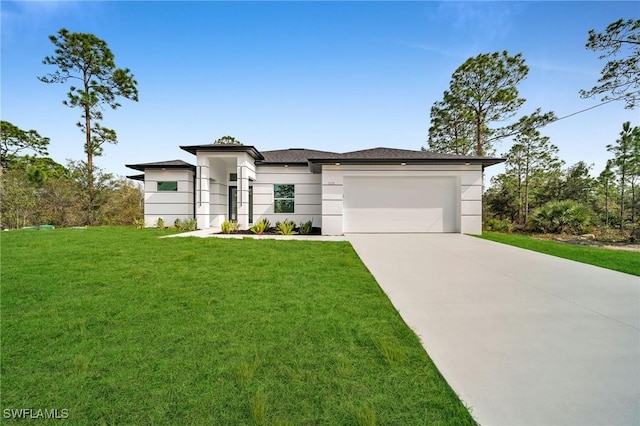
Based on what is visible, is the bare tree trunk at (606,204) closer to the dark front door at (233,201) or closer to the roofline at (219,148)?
the roofline at (219,148)

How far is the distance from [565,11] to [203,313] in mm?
14979

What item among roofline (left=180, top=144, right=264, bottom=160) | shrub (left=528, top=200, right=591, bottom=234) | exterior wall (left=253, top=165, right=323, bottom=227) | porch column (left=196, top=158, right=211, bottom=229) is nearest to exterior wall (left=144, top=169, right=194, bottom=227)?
porch column (left=196, top=158, right=211, bottom=229)

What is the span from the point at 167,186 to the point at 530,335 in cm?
1570

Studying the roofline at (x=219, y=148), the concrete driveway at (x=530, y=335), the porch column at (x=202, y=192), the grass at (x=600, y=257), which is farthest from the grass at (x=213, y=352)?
the roofline at (x=219, y=148)

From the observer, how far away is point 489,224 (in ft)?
49.8

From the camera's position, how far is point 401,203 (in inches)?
447

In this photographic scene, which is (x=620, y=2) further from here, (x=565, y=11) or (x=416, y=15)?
(x=416, y=15)

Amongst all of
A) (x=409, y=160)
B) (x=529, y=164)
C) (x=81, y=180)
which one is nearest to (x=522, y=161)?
(x=529, y=164)

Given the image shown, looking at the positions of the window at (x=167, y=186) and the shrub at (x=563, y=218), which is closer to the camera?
the shrub at (x=563, y=218)

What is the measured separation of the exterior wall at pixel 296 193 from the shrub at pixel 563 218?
1230cm

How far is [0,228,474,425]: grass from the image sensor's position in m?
1.66

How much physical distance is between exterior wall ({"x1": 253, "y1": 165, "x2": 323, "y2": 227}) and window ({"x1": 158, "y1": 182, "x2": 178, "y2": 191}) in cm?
446

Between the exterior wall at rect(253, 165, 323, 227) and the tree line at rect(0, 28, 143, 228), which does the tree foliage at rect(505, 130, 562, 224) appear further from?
the tree line at rect(0, 28, 143, 228)

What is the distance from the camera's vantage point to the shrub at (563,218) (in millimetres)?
13289
